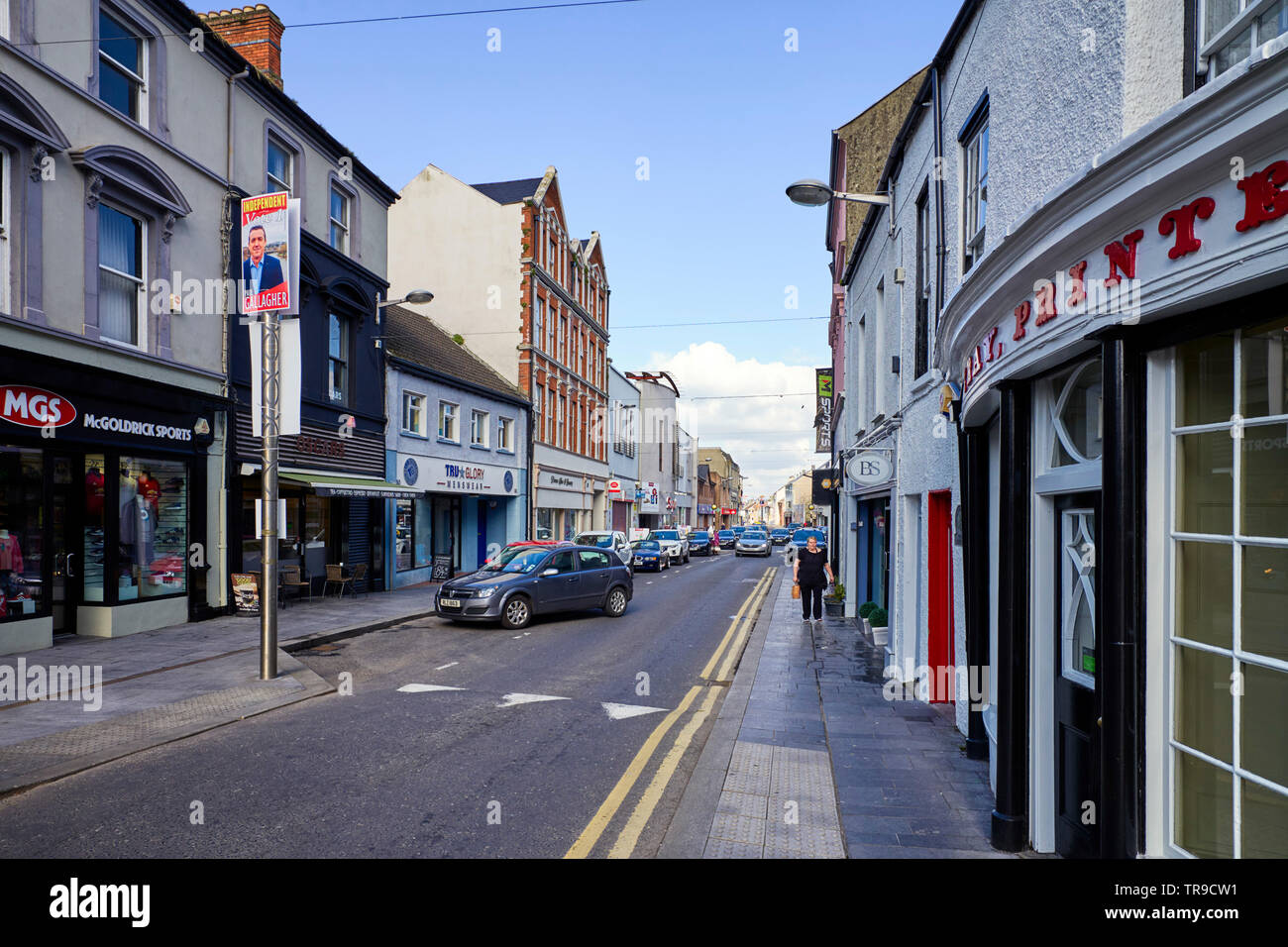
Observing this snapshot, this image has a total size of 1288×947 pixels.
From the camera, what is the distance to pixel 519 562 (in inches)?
629

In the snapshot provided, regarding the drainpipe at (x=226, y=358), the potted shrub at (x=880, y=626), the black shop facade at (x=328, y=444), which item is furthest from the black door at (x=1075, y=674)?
the black shop facade at (x=328, y=444)

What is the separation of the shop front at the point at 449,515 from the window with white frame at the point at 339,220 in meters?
5.63

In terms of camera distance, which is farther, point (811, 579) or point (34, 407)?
point (811, 579)

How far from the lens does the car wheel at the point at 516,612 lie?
48.4ft

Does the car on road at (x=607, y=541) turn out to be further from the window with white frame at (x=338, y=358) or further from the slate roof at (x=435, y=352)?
the window with white frame at (x=338, y=358)

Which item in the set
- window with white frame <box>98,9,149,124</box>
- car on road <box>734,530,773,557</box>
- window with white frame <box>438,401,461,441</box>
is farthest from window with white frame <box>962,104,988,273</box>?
car on road <box>734,530,773,557</box>

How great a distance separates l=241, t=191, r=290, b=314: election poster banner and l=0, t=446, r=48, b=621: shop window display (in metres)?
4.08

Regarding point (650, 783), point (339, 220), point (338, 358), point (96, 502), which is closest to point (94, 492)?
point (96, 502)

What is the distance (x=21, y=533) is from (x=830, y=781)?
11212mm

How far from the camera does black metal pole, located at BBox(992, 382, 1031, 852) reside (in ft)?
15.5

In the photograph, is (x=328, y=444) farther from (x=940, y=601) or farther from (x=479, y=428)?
(x=940, y=601)
